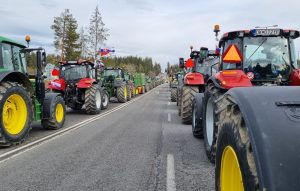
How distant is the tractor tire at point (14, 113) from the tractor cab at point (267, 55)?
462cm

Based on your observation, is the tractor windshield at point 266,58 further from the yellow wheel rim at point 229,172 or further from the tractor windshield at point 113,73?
the tractor windshield at point 113,73

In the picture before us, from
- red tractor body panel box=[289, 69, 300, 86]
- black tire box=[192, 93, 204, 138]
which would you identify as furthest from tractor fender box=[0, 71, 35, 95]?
red tractor body panel box=[289, 69, 300, 86]

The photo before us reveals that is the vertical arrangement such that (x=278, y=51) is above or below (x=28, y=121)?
above

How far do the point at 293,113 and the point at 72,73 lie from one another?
14.2 meters

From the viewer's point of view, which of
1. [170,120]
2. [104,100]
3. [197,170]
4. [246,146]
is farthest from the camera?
[104,100]

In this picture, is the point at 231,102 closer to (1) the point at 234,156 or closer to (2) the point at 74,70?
(1) the point at 234,156

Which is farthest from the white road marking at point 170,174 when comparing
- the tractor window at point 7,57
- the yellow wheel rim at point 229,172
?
the tractor window at point 7,57

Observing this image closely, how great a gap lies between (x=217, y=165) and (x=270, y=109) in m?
0.87

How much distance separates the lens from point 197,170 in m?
5.84

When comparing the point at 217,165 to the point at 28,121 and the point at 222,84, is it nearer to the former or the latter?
the point at 222,84

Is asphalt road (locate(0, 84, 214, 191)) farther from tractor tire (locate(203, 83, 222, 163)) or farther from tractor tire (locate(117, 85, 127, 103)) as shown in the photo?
tractor tire (locate(117, 85, 127, 103))

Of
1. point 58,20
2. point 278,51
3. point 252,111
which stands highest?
point 58,20

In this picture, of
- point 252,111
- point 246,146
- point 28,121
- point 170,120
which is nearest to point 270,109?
point 252,111

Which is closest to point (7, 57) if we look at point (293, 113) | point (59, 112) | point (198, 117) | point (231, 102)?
point (59, 112)
